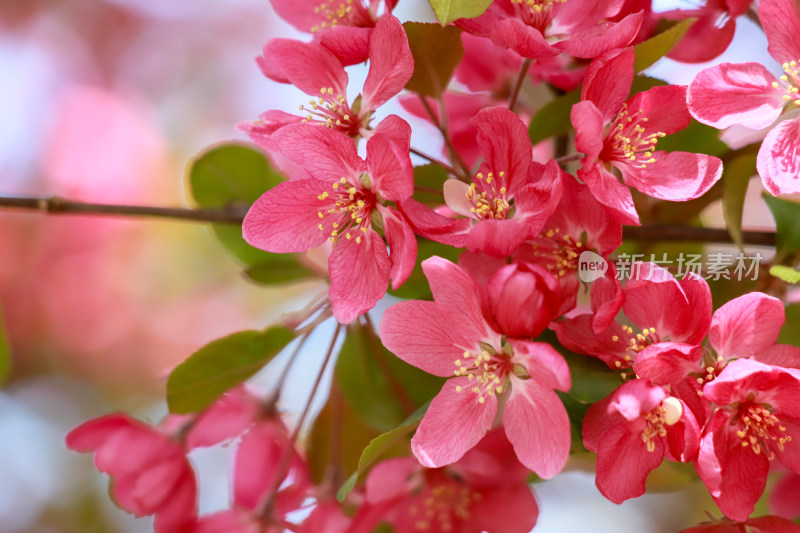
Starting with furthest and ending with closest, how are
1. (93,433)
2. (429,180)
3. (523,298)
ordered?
(93,433)
(429,180)
(523,298)

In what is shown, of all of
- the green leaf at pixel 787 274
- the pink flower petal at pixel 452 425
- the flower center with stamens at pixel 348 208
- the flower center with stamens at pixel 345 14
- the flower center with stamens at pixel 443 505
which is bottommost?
the flower center with stamens at pixel 443 505

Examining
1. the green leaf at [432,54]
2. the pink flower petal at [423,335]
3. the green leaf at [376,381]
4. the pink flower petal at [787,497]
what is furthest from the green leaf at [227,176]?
the pink flower petal at [787,497]

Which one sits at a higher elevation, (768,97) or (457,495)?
(768,97)

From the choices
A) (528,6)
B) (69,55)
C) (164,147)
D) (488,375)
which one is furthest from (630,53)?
(69,55)

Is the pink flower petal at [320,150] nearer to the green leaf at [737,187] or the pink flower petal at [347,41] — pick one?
the pink flower petal at [347,41]

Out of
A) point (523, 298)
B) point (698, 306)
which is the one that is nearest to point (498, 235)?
point (523, 298)

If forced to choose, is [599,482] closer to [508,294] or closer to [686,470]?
[508,294]

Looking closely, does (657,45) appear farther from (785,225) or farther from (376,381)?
(376,381)
